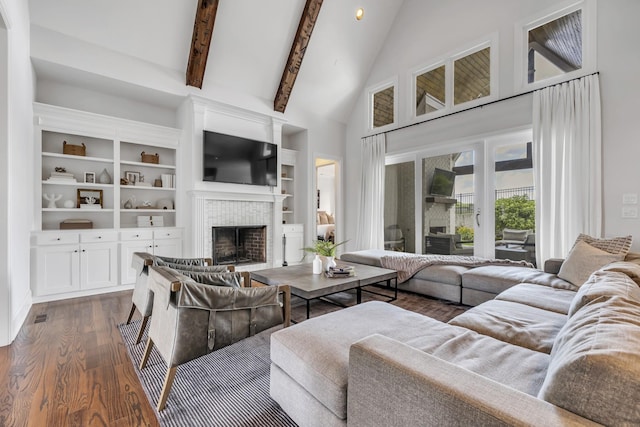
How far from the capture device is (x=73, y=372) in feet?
6.59

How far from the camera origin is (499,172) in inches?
169

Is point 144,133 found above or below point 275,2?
below

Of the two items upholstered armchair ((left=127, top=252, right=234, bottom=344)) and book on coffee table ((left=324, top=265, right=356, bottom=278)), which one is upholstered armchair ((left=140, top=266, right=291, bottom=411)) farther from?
book on coffee table ((left=324, top=265, right=356, bottom=278))

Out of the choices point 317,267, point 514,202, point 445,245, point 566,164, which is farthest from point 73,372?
point 566,164

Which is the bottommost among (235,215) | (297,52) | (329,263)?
(329,263)

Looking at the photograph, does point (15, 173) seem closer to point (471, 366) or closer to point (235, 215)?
point (235, 215)

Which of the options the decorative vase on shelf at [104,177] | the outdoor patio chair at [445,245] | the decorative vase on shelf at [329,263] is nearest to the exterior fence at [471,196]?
the outdoor patio chair at [445,245]

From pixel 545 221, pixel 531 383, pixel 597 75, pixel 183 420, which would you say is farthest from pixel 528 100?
pixel 183 420

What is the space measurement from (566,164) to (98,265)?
231 inches

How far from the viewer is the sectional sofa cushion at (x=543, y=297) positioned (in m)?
2.09

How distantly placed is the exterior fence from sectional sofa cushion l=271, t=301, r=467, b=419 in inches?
127

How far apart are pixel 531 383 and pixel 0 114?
384 cm

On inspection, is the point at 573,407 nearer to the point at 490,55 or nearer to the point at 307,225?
the point at 490,55

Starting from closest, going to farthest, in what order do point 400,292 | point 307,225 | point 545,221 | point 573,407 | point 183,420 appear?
point 573,407, point 183,420, point 545,221, point 400,292, point 307,225
